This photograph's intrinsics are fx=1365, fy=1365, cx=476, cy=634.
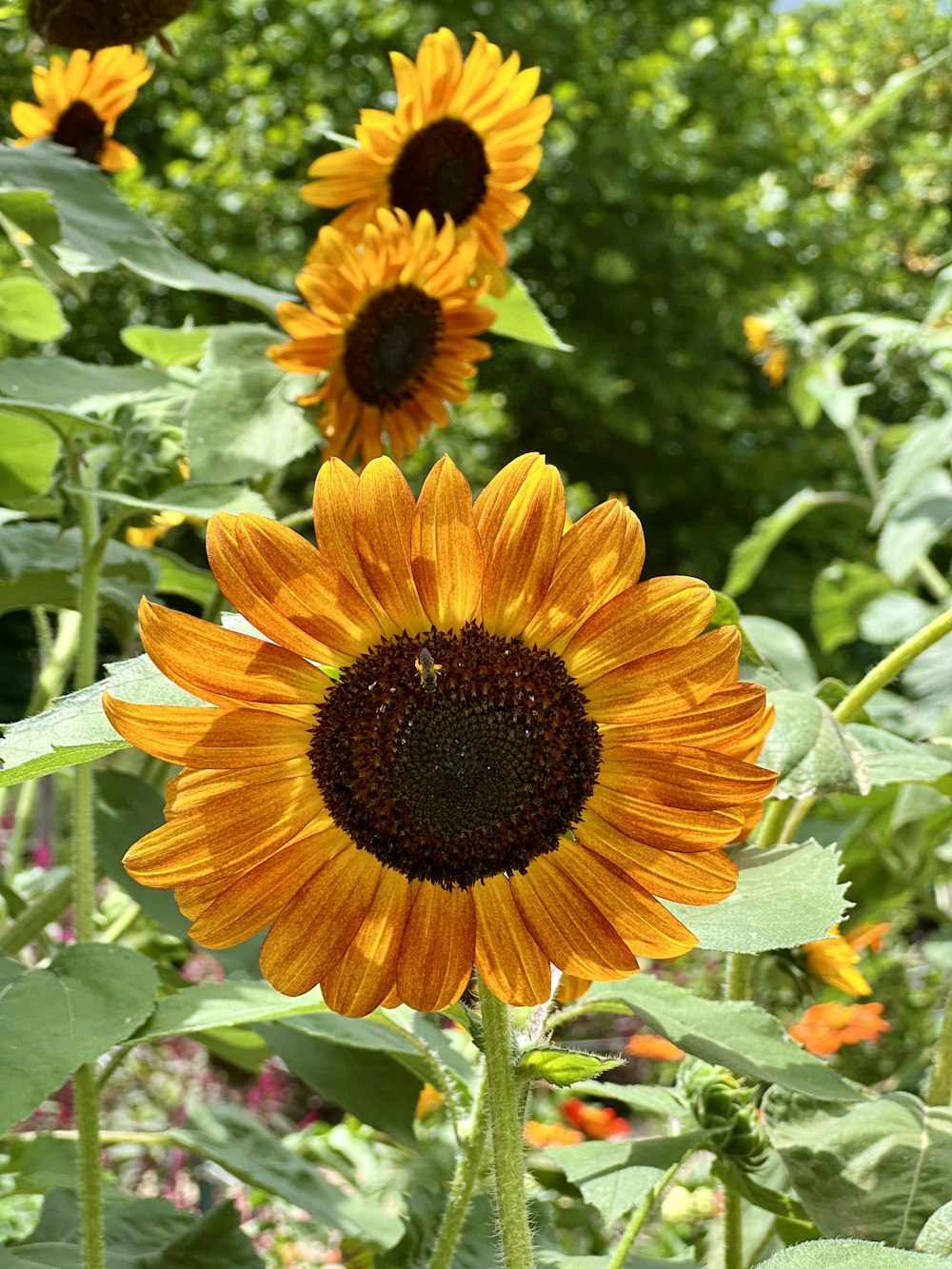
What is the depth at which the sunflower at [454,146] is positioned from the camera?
909 mm

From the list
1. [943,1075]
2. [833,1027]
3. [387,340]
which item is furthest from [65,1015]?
[833,1027]

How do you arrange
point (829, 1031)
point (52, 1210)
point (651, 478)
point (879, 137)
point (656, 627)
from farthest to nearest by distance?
point (879, 137)
point (651, 478)
point (829, 1031)
point (52, 1210)
point (656, 627)

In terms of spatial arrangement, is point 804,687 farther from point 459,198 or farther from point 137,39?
point 137,39

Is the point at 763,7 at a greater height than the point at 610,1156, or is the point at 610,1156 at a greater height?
the point at 763,7

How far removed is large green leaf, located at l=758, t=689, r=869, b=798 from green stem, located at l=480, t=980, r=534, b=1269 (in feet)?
0.49

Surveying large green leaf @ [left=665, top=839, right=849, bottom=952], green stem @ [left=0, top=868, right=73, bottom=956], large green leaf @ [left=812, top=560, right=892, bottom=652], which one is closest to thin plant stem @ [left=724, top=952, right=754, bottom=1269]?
large green leaf @ [left=665, top=839, right=849, bottom=952]

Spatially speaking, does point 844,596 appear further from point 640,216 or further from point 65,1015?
point 640,216

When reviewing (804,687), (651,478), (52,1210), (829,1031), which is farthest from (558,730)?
(651,478)

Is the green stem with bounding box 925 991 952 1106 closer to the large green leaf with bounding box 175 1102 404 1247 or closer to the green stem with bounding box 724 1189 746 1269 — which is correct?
the green stem with bounding box 724 1189 746 1269

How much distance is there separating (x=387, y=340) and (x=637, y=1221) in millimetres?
531

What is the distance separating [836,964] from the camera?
70cm

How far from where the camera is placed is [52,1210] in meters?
0.70

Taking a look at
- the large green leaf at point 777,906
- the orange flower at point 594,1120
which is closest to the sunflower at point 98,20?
the large green leaf at point 777,906

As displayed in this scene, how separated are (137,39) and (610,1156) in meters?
0.64
